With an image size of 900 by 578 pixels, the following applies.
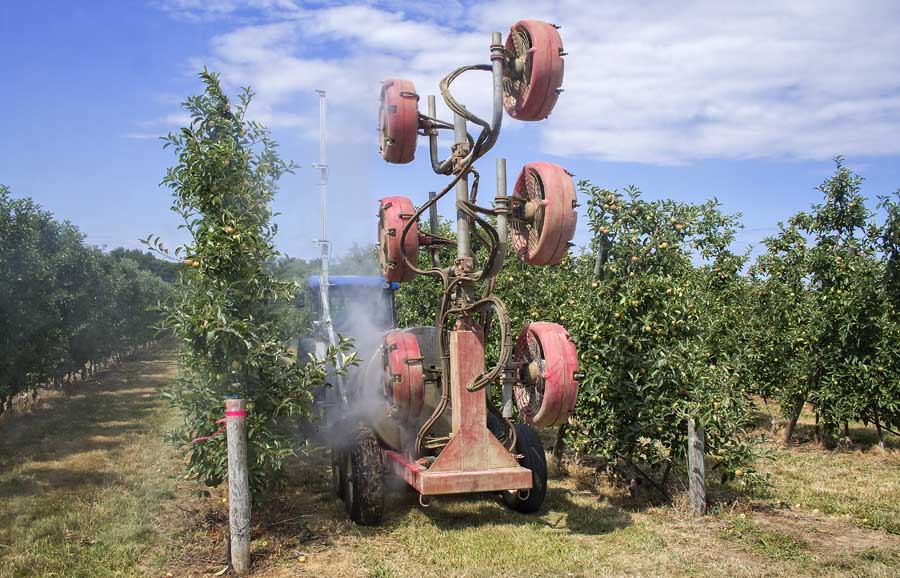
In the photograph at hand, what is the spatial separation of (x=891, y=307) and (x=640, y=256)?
508 cm

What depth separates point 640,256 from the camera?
7656mm

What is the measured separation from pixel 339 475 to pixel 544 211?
372 centimetres

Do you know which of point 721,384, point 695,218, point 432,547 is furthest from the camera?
point 695,218

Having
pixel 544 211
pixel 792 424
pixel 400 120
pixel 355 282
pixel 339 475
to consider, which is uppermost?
pixel 400 120

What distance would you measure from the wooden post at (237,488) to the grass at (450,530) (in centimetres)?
19

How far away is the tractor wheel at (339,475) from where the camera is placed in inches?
289

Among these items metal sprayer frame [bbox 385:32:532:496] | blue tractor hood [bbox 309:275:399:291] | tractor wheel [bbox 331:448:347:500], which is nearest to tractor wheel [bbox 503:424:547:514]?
metal sprayer frame [bbox 385:32:532:496]

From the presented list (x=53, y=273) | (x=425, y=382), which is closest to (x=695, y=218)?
(x=425, y=382)

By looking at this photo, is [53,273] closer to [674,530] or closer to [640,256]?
[640,256]

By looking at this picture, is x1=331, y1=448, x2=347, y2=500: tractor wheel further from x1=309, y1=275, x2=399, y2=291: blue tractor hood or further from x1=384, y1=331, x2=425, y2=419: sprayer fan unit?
x1=309, y1=275, x2=399, y2=291: blue tractor hood

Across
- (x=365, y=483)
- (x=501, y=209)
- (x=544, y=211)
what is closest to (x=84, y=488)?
(x=365, y=483)

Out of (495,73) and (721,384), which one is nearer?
(495,73)

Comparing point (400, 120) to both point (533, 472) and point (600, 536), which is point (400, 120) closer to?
point (533, 472)

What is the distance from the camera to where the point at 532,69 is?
18.7ft
